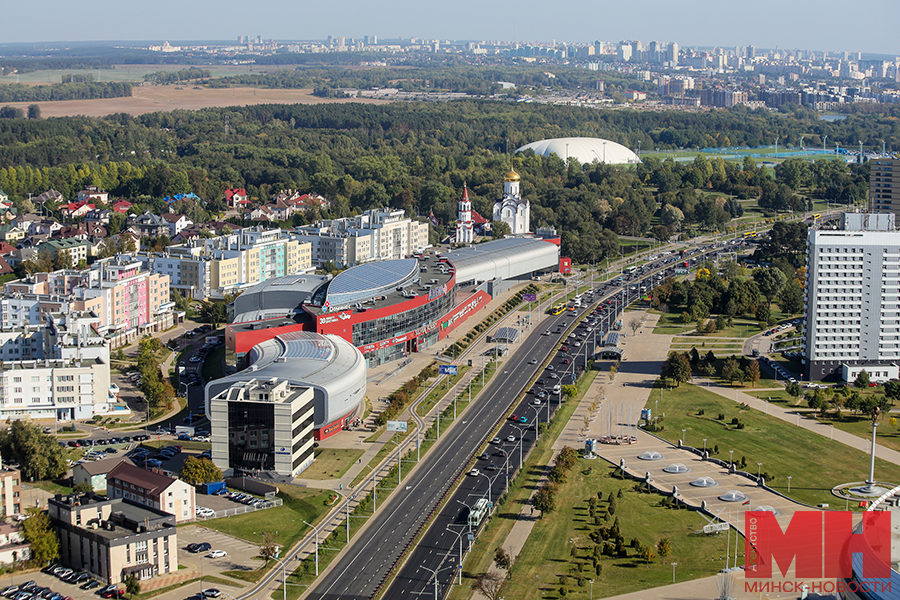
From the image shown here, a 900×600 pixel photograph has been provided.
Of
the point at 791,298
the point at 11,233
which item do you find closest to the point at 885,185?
the point at 791,298

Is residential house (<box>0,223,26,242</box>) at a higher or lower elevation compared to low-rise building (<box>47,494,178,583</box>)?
higher

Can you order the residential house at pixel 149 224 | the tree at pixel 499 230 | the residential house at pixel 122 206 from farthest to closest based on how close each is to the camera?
the residential house at pixel 122 206, the tree at pixel 499 230, the residential house at pixel 149 224

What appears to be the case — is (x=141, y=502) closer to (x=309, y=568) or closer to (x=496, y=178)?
(x=309, y=568)

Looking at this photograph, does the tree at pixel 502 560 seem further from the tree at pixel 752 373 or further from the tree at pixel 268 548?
the tree at pixel 752 373

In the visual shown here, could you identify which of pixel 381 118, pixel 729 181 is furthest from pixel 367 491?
pixel 381 118

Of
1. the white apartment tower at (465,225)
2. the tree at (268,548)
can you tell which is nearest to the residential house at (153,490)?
the tree at (268,548)

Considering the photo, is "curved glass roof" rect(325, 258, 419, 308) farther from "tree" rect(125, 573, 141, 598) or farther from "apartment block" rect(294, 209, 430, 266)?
"tree" rect(125, 573, 141, 598)

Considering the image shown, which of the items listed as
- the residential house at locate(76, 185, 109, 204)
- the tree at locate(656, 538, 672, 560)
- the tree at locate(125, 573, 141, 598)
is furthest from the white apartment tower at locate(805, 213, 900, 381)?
the residential house at locate(76, 185, 109, 204)
